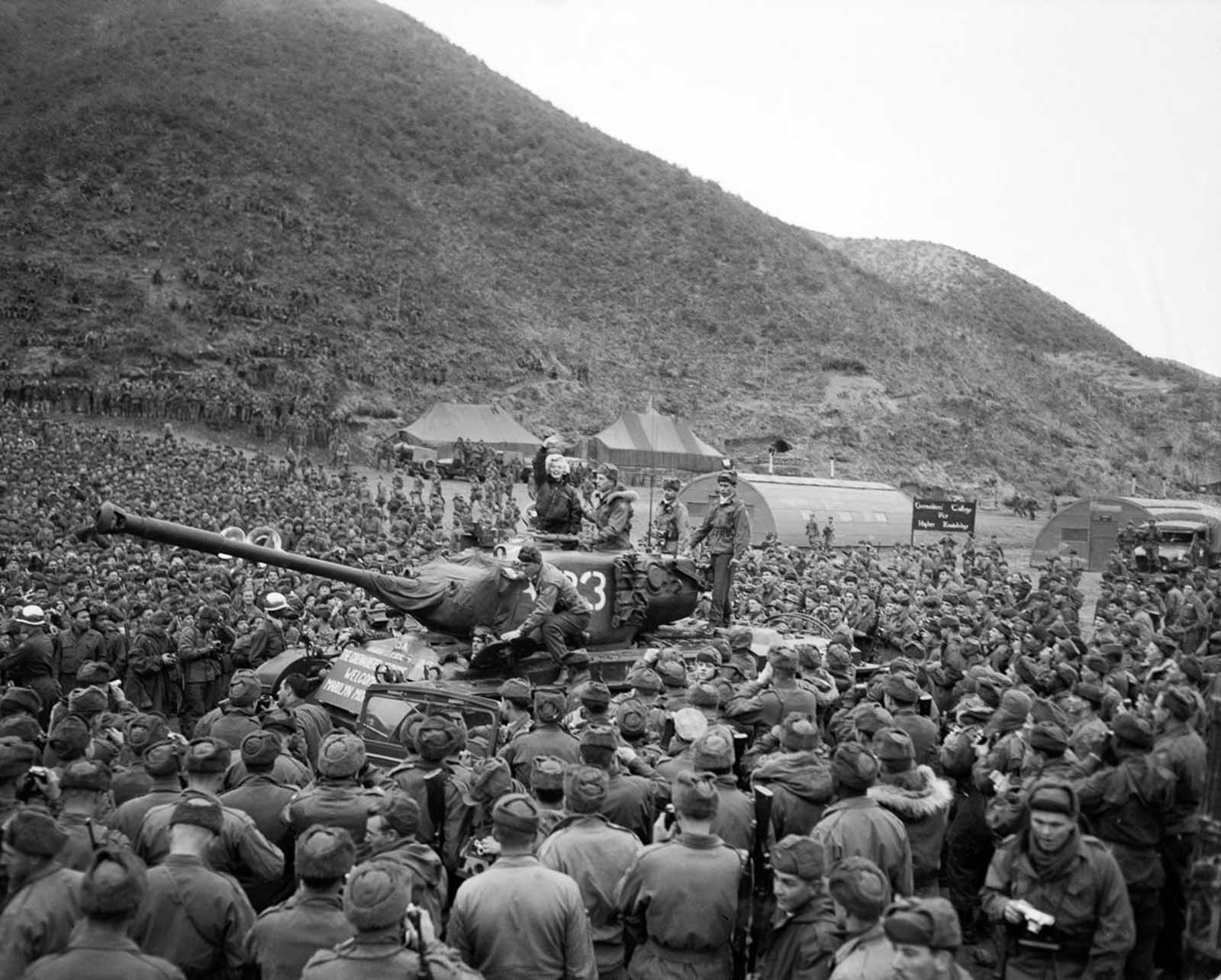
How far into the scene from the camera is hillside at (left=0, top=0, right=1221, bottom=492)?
63.9 m

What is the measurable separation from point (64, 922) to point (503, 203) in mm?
87288

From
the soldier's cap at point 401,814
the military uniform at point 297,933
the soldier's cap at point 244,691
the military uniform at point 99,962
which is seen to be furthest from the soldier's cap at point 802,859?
the soldier's cap at point 244,691

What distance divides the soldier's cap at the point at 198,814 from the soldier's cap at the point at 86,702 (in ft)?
8.79

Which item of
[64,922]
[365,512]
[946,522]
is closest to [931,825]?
[64,922]

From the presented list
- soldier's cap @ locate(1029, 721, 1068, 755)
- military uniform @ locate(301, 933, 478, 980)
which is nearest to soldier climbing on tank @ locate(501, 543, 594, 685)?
soldier's cap @ locate(1029, 721, 1068, 755)

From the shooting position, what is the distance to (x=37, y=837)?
4953mm

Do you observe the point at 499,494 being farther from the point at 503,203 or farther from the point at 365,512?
the point at 503,203

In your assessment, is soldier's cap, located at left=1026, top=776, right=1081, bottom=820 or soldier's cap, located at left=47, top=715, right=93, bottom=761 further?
soldier's cap, located at left=47, top=715, right=93, bottom=761

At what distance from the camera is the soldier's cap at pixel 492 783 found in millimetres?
6379

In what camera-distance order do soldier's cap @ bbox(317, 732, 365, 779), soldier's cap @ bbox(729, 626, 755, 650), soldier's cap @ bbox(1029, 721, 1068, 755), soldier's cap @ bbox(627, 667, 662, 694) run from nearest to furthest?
soldier's cap @ bbox(317, 732, 365, 779) < soldier's cap @ bbox(1029, 721, 1068, 755) < soldier's cap @ bbox(627, 667, 662, 694) < soldier's cap @ bbox(729, 626, 755, 650)

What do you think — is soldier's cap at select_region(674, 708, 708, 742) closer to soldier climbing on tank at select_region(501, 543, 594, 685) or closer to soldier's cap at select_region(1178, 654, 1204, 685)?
soldier climbing on tank at select_region(501, 543, 594, 685)

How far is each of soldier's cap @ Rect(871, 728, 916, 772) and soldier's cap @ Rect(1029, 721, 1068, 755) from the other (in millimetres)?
853

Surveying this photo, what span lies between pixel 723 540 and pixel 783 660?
4488 millimetres

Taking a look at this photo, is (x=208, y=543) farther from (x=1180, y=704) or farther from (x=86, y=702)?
(x=1180, y=704)
